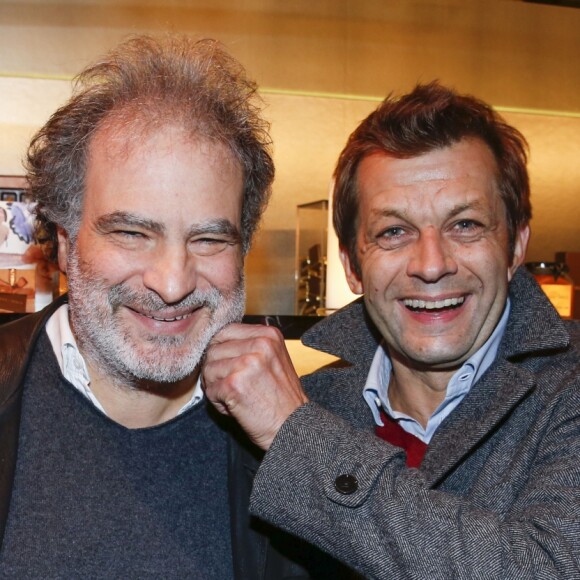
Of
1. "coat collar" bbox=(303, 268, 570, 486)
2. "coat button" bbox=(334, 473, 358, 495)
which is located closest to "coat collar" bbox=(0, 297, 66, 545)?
"coat button" bbox=(334, 473, 358, 495)

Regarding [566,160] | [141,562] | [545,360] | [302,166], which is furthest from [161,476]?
[566,160]

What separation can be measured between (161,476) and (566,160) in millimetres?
2434

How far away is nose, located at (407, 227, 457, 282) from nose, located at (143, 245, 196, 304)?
0.46 meters

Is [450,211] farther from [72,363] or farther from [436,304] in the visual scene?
[72,363]

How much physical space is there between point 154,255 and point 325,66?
1835mm

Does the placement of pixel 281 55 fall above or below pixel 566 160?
above

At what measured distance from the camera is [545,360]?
161 centimetres

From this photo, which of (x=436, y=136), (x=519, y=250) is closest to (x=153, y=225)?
(x=436, y=136)

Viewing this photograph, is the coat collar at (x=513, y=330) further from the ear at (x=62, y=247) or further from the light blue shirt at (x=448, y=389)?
the ear at (x=62, y=247)

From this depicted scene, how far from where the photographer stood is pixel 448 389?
1.68m

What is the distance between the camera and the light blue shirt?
1658 mm

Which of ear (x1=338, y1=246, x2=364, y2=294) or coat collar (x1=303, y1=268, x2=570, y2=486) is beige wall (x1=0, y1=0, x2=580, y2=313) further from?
coat collar (x1=303, y1=268, x2=570, y2=486)

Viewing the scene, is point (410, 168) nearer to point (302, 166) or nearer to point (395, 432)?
point (395, 432)

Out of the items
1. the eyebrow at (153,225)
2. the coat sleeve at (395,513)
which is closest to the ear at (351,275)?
the eyebrow at (153,225)
